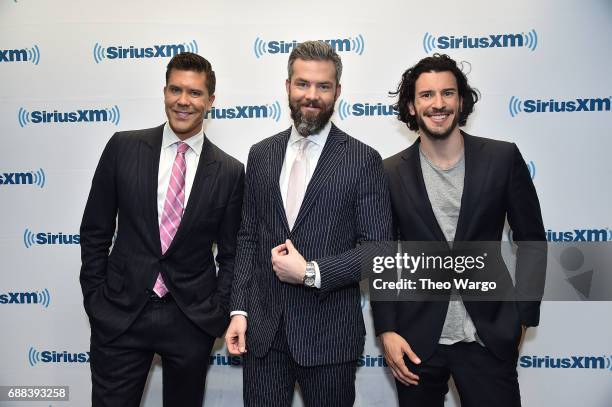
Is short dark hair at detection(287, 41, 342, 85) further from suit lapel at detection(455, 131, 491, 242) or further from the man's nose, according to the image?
suit lapel at detection(455, 131, 491, 242)

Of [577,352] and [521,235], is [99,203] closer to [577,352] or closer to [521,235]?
[521,235]

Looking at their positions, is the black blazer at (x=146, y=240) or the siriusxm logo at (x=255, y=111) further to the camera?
the siriusxm logo at (x=255, y=111)

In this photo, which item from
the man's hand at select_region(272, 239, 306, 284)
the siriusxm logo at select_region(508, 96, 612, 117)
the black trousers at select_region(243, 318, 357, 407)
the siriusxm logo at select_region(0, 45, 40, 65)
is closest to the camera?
the man's hand at select_region(272, 239, 306, 284)

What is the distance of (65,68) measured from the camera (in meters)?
3.37

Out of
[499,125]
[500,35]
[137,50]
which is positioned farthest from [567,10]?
[137,50]

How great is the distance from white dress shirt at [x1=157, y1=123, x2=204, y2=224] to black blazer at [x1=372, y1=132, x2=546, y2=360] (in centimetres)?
95

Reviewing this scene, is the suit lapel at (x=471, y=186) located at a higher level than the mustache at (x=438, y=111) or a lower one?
lower

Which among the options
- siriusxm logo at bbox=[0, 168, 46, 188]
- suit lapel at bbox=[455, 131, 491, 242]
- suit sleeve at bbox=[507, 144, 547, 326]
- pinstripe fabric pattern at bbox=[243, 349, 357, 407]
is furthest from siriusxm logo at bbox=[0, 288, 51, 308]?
suit sleeve at bbox=[507, 144, 547, 326]

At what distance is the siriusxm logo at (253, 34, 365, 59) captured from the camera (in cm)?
321

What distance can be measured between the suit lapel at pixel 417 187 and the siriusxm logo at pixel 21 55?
2499mm

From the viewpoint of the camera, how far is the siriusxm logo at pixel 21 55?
3383mm

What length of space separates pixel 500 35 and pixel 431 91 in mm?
1134

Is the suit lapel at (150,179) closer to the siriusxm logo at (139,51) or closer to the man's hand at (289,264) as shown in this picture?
the man's hand at (289,264)

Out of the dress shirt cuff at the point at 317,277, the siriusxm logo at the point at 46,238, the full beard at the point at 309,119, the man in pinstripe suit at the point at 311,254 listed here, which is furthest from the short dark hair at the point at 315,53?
the siriusxm logo at the point at 46,238
